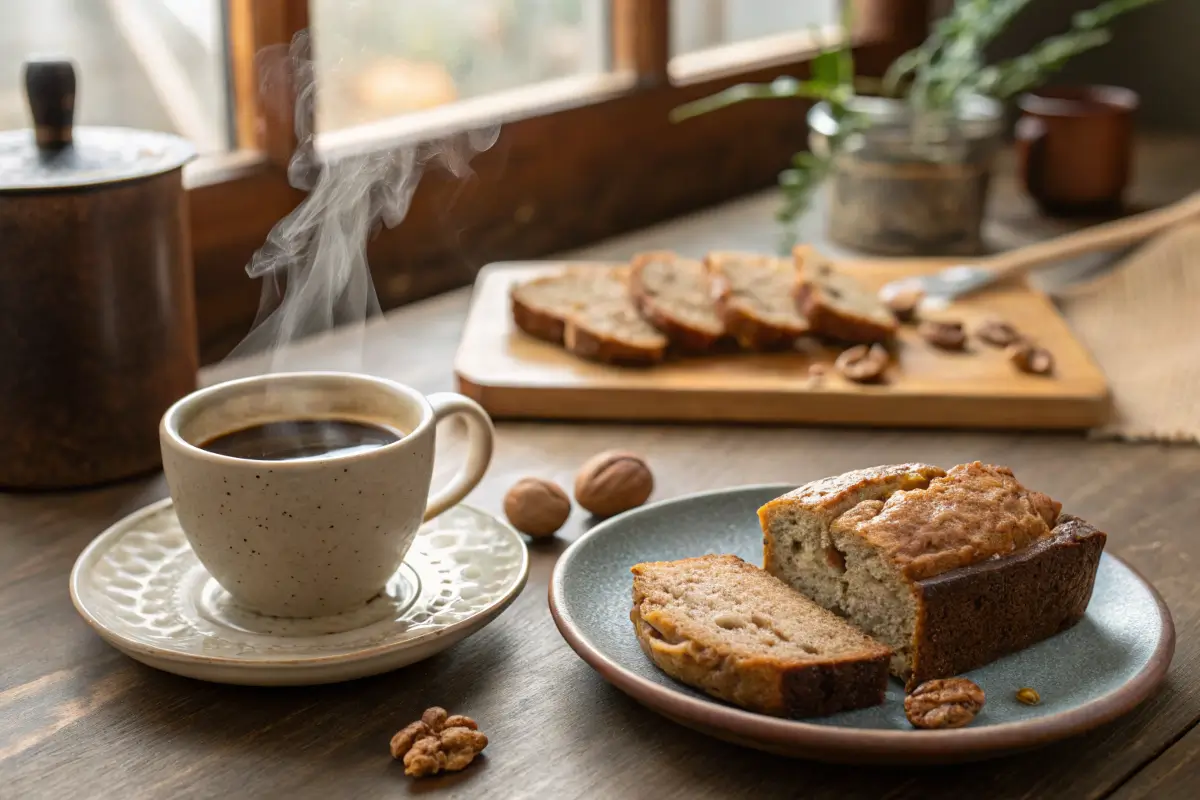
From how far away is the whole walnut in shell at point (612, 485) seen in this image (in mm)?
1301

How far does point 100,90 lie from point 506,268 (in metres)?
0.59

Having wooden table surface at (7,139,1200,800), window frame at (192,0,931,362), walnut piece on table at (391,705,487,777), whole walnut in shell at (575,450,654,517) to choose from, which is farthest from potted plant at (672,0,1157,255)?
walnut piece on table at (391,705,487,777)

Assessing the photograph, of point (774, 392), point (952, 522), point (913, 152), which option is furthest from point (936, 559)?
point (913, 152)

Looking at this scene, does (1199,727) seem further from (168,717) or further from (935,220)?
(935,220)

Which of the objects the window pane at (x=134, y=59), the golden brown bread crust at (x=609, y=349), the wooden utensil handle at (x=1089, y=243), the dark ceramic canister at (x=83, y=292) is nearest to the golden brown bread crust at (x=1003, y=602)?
the golden brown bread crust at (x=609, y=349)

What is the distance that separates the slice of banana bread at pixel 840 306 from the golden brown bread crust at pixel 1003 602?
71cm

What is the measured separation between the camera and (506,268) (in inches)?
76.9

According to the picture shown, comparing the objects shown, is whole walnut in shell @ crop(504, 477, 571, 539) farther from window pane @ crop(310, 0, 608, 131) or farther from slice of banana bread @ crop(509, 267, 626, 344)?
window pane @ crop(310, 0, 608, 131)

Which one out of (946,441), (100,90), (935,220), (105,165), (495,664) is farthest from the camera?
(935,220)

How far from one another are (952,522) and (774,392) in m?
0.60

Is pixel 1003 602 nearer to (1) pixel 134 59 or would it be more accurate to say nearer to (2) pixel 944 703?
(2) pixel 944 703

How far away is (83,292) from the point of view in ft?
4.17

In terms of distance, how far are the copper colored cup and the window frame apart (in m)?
0.50

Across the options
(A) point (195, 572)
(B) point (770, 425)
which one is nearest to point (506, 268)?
(B) point (770, 425)
